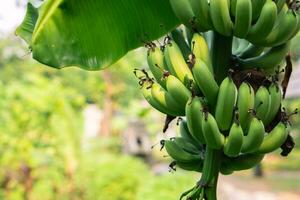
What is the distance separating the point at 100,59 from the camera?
1.11m

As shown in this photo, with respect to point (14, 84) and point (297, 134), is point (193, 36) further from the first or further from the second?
point (297, 134)

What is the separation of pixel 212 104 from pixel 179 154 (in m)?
0.16

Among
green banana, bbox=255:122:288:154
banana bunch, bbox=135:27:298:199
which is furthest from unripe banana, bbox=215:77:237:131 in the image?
green banana, bbox=255:122:288:154

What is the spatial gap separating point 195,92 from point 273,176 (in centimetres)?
1105

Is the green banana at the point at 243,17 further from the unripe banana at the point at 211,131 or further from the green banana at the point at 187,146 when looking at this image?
the green banana at the point at 187,146

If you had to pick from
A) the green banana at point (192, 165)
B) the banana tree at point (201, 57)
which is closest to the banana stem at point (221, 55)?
the banana tree at point (201, 57)

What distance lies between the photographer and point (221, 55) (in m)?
1.01

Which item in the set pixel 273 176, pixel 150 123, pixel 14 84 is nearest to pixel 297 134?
pixel 273 176

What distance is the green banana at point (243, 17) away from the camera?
0.92 m

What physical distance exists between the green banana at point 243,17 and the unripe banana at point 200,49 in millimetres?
68

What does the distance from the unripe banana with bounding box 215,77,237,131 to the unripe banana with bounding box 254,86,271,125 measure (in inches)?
2.3

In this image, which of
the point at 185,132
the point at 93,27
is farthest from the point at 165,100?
the point at 93,27

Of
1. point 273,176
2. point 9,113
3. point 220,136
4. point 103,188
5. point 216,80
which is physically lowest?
point 273,176

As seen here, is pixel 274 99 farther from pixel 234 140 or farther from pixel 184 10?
pixel 184 10
